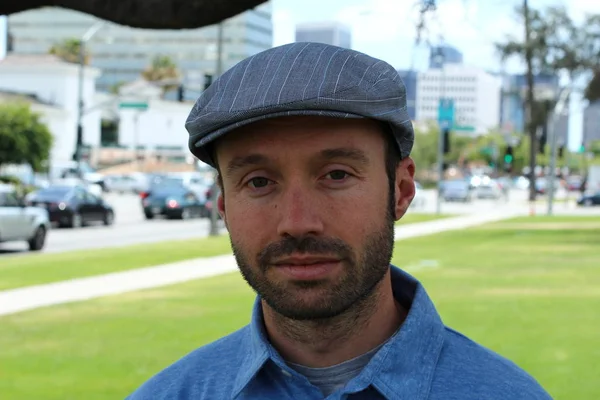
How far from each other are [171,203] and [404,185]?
37.3 metres

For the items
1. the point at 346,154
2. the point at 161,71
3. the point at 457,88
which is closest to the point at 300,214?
the point at 346,154

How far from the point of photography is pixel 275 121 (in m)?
1.87

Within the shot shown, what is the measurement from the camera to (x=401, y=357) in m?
1.83

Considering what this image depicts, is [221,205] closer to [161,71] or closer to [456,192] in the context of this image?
[456,192]

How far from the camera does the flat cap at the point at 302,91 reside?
1.80 meters

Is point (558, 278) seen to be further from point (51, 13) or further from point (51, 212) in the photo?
point (51, 13)

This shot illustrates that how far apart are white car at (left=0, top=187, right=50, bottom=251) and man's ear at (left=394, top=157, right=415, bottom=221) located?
2160 cm

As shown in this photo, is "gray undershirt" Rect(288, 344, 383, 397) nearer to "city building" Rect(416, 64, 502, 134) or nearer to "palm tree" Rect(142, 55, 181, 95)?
"city building" Rect(416, 64, 502, 134)

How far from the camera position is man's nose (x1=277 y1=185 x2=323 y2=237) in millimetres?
1851

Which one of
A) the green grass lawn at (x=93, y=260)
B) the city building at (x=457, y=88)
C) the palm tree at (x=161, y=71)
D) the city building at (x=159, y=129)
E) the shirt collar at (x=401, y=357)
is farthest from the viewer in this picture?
the palm tree at (x=161, y=71)

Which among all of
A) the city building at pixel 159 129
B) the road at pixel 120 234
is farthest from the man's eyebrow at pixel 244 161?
the city building at pixel 159 129

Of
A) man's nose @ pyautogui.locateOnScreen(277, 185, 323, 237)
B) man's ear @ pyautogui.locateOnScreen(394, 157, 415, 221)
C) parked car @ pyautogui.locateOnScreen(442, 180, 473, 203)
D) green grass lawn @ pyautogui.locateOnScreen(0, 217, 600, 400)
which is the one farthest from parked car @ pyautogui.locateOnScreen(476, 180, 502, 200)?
man's nose @ pyautogui.locateOnScreen(277, 185, 323, 237)

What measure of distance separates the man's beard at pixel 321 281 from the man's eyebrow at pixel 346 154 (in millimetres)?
129

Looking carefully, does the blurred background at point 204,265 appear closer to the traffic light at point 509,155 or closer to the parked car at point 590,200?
the traffic light at point 509,155
